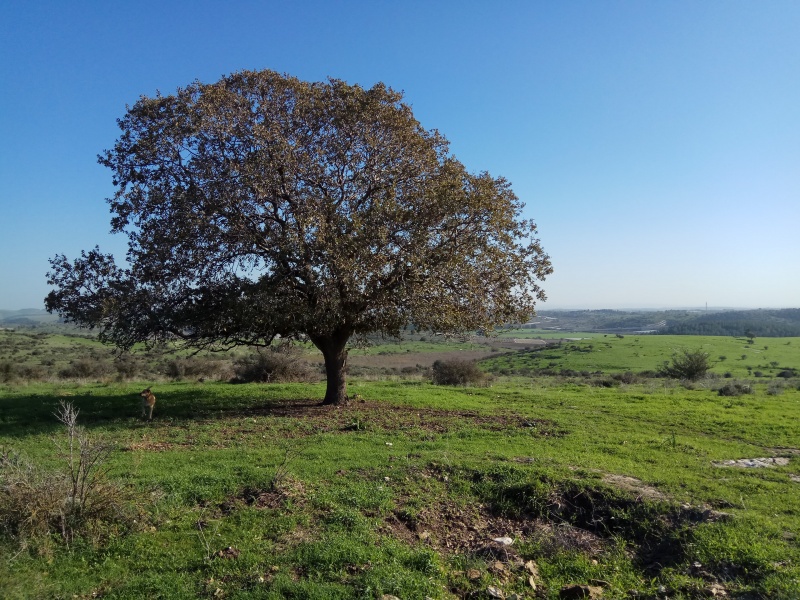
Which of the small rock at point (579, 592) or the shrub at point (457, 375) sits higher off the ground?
the small rock at point (579, 592)

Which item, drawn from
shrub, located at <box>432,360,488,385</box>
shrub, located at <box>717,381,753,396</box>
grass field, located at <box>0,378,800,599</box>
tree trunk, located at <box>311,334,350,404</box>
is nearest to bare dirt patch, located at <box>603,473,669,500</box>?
grass field, located at <box>0,378,800,599</box>

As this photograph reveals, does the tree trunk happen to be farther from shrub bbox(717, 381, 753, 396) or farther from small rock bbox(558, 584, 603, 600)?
shrub bbox(717, 381, 753, 396)

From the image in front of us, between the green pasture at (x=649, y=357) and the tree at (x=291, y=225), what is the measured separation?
34621 mm

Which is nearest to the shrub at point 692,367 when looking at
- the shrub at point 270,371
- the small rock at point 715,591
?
the shrub at point 270,371

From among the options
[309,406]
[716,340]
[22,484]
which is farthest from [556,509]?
[716,340]

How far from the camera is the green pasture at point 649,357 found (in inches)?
1957

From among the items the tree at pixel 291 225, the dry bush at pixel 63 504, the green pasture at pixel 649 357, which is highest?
the tree at pixel 291 225

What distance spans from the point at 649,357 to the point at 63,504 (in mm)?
60068

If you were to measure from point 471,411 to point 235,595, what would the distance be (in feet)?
38.6

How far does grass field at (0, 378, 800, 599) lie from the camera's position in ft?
18.8

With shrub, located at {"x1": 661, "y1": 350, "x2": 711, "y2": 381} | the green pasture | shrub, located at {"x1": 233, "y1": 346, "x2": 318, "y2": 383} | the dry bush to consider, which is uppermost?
the dry bush

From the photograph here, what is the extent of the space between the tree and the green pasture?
3462cm

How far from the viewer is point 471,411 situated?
53.6ft

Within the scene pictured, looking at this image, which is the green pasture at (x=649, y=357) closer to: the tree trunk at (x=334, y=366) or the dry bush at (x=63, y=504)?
the tree trunk at (x=334, y=366)
